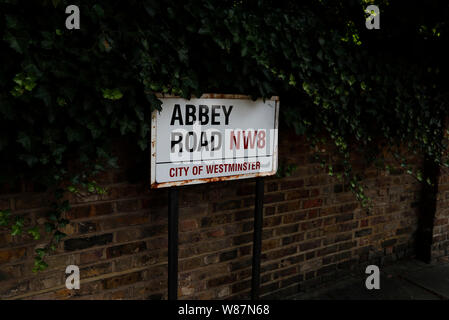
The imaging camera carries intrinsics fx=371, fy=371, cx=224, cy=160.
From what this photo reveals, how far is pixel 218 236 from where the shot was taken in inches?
104

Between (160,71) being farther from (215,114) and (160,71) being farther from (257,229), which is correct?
(257,229)

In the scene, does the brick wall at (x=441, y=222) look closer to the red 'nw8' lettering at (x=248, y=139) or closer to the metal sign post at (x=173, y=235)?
the red 'nw8' lettering at (x=248, y=139)

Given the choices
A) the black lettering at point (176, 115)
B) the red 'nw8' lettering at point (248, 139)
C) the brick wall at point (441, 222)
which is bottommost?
the brick wall at point (441, 222)

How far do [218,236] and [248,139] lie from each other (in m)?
0.81

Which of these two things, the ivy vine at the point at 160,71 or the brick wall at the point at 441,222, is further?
the brick wall at the point at 441,222

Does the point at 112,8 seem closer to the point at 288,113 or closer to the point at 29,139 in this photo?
the point at 29,139

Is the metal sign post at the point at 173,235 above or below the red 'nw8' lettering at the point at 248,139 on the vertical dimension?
below

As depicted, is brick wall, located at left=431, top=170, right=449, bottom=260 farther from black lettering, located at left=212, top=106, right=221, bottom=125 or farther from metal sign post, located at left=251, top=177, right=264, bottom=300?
black lettering, located at left=212, top=106, right=221, bottom=125

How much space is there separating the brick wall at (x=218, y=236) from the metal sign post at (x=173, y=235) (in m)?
0.33

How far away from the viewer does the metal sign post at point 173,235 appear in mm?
1996

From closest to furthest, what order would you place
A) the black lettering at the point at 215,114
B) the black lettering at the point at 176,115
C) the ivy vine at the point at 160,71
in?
the ivy vine at the point at 160,71 → the black lettering at the point at 176,115 → the black lettering at the point at 215,114

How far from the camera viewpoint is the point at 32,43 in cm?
158

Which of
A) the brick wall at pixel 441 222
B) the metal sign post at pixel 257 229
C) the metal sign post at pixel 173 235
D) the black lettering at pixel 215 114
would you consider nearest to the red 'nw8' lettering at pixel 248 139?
the black lettering at pixel 215 114

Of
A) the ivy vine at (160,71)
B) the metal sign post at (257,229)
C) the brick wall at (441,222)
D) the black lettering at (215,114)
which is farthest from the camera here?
the brick wall at (441,222)
